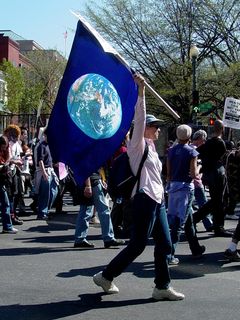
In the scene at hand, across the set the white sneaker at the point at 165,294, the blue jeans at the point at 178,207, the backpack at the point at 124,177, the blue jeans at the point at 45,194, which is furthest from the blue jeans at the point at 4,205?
the white sneaker at the point at 165,294

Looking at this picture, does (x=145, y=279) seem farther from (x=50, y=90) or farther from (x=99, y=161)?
(x=50, y=90)

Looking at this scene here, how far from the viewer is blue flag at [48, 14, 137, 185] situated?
622cm

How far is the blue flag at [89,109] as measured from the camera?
6219 millimetres

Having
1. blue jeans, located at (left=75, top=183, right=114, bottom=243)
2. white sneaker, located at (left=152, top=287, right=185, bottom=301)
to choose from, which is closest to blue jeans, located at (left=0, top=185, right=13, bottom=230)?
blue jeans, located at (left=75, top=183, right=114, bottom=243)

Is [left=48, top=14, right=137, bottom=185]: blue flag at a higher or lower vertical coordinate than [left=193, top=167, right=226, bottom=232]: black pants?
higher

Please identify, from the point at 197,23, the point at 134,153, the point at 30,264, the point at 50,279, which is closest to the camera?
the point at 134,153

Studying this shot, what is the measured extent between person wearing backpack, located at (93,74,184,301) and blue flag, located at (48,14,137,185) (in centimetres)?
31

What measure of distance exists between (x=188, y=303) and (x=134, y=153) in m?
1.49

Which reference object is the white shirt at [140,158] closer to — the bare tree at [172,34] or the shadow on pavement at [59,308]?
the shadow on pavement at [59,308]

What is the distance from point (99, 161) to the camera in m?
6.27

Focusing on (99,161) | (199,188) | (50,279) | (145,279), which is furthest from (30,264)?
(199,188)

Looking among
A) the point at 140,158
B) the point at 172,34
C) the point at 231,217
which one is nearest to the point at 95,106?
the point at 140,158

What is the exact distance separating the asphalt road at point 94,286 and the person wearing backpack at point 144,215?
19 centimetres

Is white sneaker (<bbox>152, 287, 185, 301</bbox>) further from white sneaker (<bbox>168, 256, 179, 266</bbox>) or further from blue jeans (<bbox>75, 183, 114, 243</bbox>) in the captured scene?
blue jeans (<bbox>75, 183, 114, 243</bbox>)
